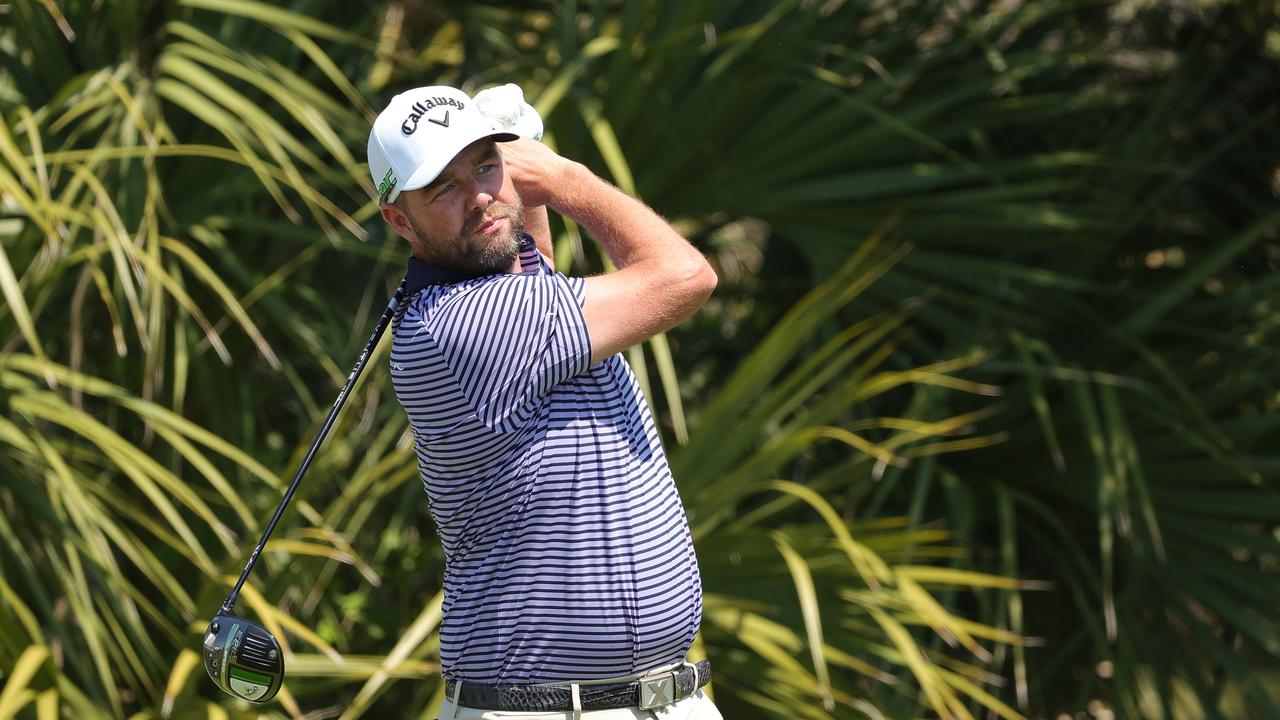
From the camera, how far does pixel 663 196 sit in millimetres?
4438

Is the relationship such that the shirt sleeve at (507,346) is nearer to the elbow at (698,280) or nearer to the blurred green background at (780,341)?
the elbow at (698,280)

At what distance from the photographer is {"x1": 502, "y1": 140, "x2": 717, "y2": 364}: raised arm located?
2336 mm

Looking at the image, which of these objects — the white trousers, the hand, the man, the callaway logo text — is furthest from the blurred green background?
the callaway logo text

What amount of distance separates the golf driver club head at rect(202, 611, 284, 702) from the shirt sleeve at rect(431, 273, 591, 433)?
1.57 feet

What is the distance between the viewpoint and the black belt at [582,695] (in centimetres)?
233

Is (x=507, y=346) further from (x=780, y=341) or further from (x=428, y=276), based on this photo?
(x=780, y=341)

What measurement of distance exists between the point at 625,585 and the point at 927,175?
2441 mm

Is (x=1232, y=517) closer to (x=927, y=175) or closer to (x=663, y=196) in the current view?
(x=927, y=175)

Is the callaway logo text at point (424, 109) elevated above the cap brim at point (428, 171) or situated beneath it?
elevated above

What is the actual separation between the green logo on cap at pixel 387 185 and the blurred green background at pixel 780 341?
125cm

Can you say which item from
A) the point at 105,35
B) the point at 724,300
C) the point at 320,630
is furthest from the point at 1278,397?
the point at 105,35

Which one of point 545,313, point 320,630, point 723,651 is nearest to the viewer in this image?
point 545,313

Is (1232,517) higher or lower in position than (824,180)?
lower

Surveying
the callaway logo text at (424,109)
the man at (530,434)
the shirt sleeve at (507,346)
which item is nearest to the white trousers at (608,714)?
the man at (530,434)
